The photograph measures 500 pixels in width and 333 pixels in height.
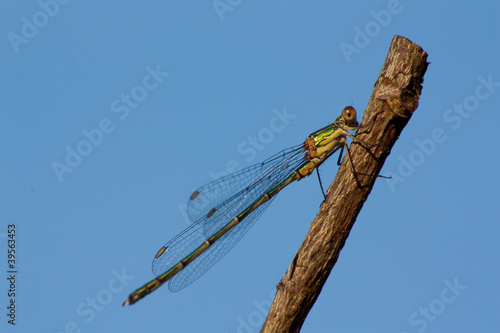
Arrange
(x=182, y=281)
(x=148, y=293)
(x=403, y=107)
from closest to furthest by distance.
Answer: (x=403, y=107), (x=148, y=293), (x=182, y=281)

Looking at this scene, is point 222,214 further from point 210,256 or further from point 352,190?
point 352,190

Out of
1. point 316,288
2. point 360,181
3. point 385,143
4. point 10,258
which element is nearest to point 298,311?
point 316,288

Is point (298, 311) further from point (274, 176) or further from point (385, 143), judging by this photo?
point (274, 176)

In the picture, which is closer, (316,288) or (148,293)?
(316,288)

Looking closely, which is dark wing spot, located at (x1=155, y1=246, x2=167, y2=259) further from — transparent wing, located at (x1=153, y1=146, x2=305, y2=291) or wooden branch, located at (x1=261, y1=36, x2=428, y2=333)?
wooden branch, located at (x1=261, y1=36, x2=428, y2=333)

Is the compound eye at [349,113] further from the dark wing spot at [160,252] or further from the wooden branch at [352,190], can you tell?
the dark wing spot at [160,252]

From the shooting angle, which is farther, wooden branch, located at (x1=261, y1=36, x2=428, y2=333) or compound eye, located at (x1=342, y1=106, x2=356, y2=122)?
compound eye, located at (x1=342, y1=106, x2=356, y2=122)

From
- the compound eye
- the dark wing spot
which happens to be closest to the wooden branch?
the compound eye
